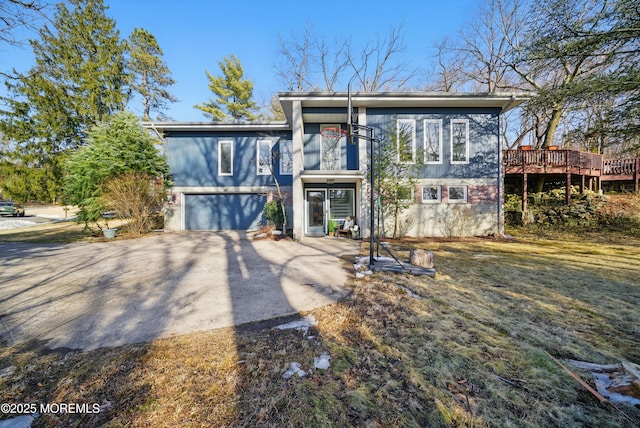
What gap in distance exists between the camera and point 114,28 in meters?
18.1

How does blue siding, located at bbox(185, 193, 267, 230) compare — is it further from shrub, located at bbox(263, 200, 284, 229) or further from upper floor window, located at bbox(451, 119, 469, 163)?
upper floor window, located at bbox(451, 119, 469, 163)

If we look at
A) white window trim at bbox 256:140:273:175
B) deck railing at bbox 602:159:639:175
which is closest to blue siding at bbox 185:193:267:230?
white window trim at bbox 256:140:273:175

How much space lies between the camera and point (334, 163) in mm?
11531

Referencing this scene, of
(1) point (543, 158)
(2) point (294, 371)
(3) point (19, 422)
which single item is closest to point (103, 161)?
(3) point (19, 422)

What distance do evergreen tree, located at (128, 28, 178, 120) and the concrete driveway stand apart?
18178mm

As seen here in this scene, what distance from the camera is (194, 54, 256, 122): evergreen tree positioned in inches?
886

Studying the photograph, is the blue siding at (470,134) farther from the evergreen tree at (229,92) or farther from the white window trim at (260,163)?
the evergreen tree at (229,92)

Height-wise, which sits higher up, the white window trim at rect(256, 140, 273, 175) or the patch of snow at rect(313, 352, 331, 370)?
the white window trim at rect(256, 140, 273, 175)

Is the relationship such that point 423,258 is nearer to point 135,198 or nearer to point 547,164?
point 135,198

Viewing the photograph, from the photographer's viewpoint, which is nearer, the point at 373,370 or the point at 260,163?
the point at 373,370

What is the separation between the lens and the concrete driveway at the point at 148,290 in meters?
3.04

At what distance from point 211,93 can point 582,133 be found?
25749 millimetres

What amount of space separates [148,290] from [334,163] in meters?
8.96

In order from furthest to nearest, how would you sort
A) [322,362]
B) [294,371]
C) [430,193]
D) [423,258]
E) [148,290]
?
1. [430,193]
2. [423,258]
3. [148,290]
4. [322,362]
5. [294,371]
